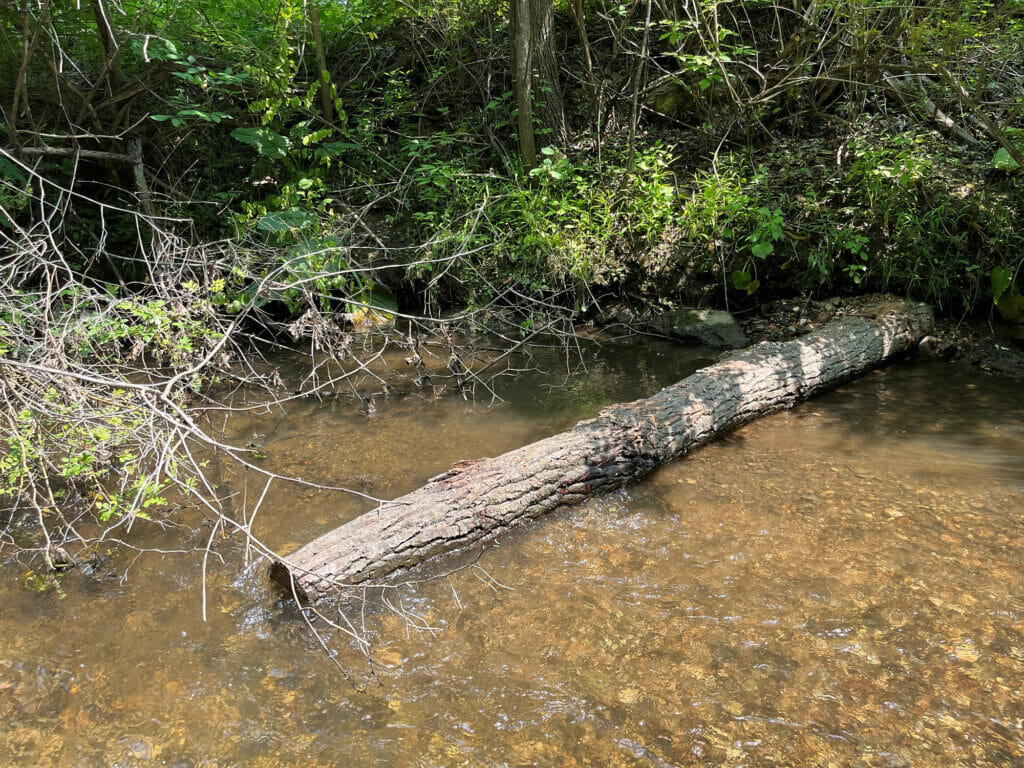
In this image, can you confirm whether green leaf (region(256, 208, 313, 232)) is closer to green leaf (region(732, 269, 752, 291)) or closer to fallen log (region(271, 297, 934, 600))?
fallen log (region(271, 297, 934, 600))

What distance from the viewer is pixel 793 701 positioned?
7.19 feet

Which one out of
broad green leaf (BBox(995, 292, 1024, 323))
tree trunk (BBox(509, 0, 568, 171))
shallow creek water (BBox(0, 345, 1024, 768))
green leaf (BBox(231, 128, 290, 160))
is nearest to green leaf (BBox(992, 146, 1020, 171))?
broad green leaf (BBox(995, 292, 1024, 323))

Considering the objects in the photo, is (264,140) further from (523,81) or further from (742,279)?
(742,279)

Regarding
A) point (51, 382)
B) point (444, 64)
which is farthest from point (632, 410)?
point (444, 64)

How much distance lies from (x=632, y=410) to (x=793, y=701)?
1.81 meters

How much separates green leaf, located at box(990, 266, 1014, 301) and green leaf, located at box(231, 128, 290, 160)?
5800mm

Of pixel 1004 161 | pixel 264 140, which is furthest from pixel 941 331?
pixel 264 140

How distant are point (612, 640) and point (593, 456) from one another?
1.11 m

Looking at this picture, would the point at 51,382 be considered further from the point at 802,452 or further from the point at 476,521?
the point at 802,452

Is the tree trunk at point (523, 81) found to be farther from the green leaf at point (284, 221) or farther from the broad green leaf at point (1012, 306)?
the broad green leaf at point (1012, 306)

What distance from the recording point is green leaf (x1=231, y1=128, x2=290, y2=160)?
5664mm

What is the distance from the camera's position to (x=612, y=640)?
8.17 feet

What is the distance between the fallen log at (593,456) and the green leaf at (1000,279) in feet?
1.58

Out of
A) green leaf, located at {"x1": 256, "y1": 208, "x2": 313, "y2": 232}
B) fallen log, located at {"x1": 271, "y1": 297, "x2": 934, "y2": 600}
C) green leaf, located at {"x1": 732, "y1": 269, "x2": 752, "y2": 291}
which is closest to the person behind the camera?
fallen log, located at {"x1": 271, "y1": 297, "x2": 934, "y2": 600}
